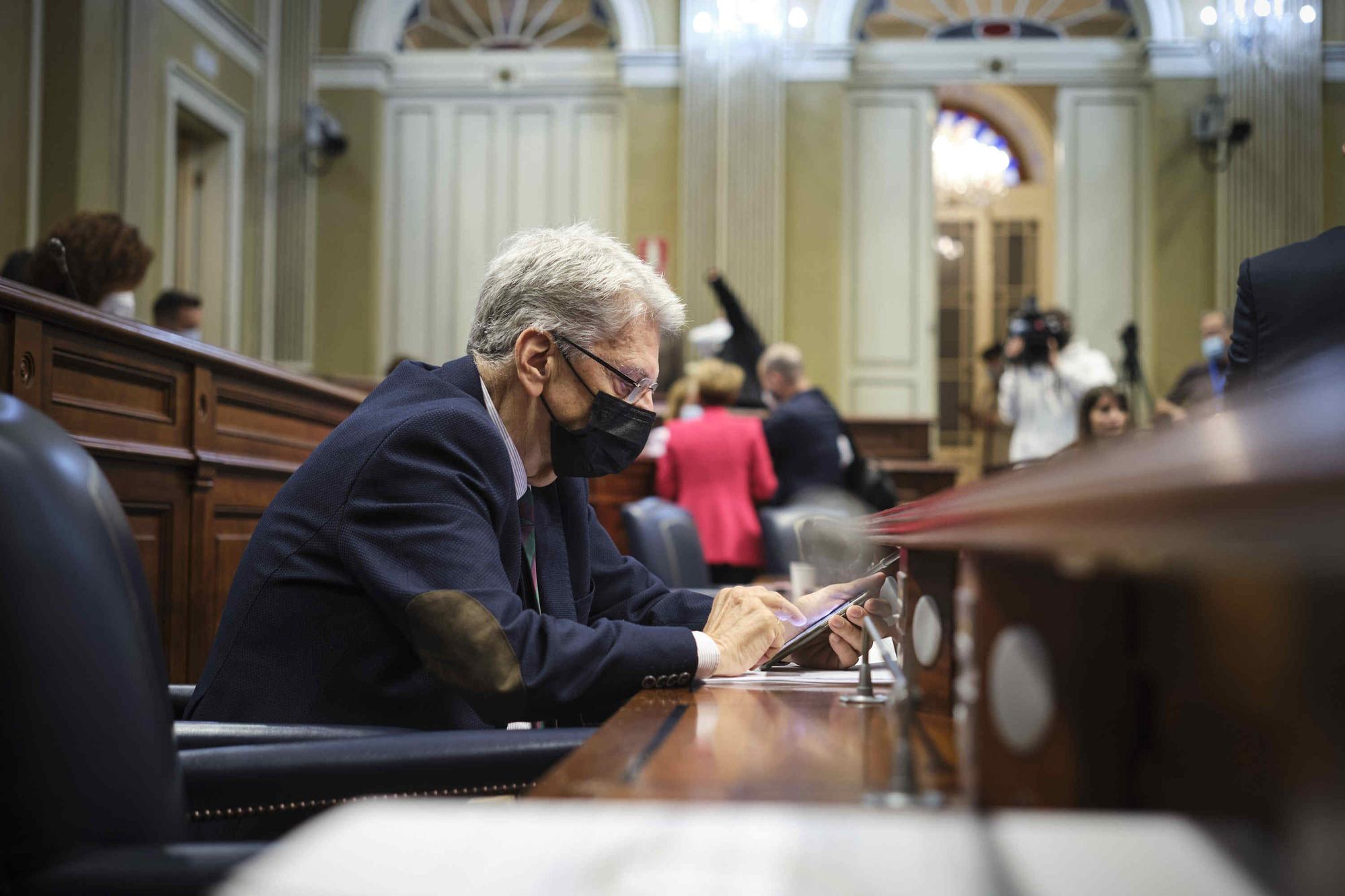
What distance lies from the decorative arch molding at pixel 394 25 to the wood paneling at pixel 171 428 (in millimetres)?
6375

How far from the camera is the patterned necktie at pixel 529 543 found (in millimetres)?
1618

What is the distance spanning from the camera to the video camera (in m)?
6.97

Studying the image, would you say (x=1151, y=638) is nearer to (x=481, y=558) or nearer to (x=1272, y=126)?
(x=481, y=558)

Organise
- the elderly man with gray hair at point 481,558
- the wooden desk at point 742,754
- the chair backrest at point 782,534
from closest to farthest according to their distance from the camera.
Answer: the wooden desk at point 742,754, the elderly man with gray hair at point 481,558, the chair backrest at point 782,534

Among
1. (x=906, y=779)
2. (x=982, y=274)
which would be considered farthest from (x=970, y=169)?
(x=906, y=779)

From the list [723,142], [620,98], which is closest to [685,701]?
[723,142]

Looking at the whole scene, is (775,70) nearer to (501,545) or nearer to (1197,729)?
(501,545)

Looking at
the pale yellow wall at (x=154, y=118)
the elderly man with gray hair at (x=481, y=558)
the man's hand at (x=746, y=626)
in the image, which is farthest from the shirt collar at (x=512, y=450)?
the pale yellow wall at (x=154, y=118)

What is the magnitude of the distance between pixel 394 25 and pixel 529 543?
8486 millimetres

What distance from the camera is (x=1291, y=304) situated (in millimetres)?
2092

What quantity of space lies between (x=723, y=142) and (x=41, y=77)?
449 cm

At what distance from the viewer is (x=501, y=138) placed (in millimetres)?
9336

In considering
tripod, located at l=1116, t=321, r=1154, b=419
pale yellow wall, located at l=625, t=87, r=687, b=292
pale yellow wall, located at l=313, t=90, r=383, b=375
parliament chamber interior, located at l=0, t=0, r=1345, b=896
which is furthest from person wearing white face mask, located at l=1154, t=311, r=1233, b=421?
pale yellow wall, located at l=313, t=90, r=383, b=375

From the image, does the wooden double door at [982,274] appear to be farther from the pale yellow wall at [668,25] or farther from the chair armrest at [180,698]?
the chair armrest at [180,698]
